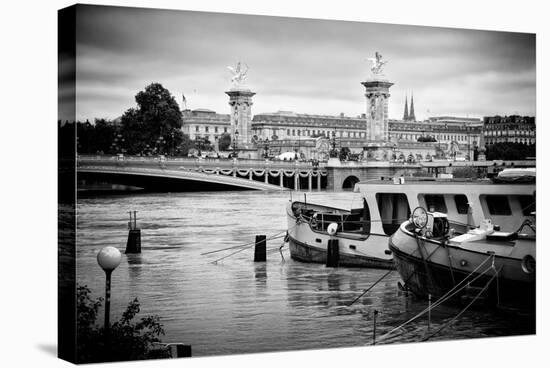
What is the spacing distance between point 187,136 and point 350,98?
5.35 feet

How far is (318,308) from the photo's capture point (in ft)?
32.6

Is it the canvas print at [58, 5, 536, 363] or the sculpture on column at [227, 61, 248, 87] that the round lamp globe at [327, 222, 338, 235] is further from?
the sculpture on column at [227, 61, 248, 87]

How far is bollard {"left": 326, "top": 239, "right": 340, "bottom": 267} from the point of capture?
12352 mm

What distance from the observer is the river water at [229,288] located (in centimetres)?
920

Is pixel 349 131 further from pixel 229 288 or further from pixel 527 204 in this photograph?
pixel 229 288

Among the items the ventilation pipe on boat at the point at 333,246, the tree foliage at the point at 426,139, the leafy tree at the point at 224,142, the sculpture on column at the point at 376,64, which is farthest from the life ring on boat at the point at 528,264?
the leafy tree at the point at 224,142

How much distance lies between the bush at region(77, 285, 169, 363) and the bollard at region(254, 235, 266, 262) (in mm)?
1606

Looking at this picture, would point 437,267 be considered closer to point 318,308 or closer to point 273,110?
point 318,308

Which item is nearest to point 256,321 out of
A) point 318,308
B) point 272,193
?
point 318,308

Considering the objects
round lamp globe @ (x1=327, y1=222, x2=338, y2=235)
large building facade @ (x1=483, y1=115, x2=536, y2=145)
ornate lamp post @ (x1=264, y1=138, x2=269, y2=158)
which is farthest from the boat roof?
ornate lamp post @ (x1=264, y1=138, x2=269, y2=158)

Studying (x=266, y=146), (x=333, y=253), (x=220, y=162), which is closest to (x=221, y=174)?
(x=220, y=162)

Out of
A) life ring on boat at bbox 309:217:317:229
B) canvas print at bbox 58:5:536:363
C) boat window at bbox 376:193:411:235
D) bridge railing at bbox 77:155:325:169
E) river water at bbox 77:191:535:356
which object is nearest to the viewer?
canvas print at bbox 58:5:536:363

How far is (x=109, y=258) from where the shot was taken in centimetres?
818

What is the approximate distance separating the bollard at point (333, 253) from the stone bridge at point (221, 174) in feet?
3.33
